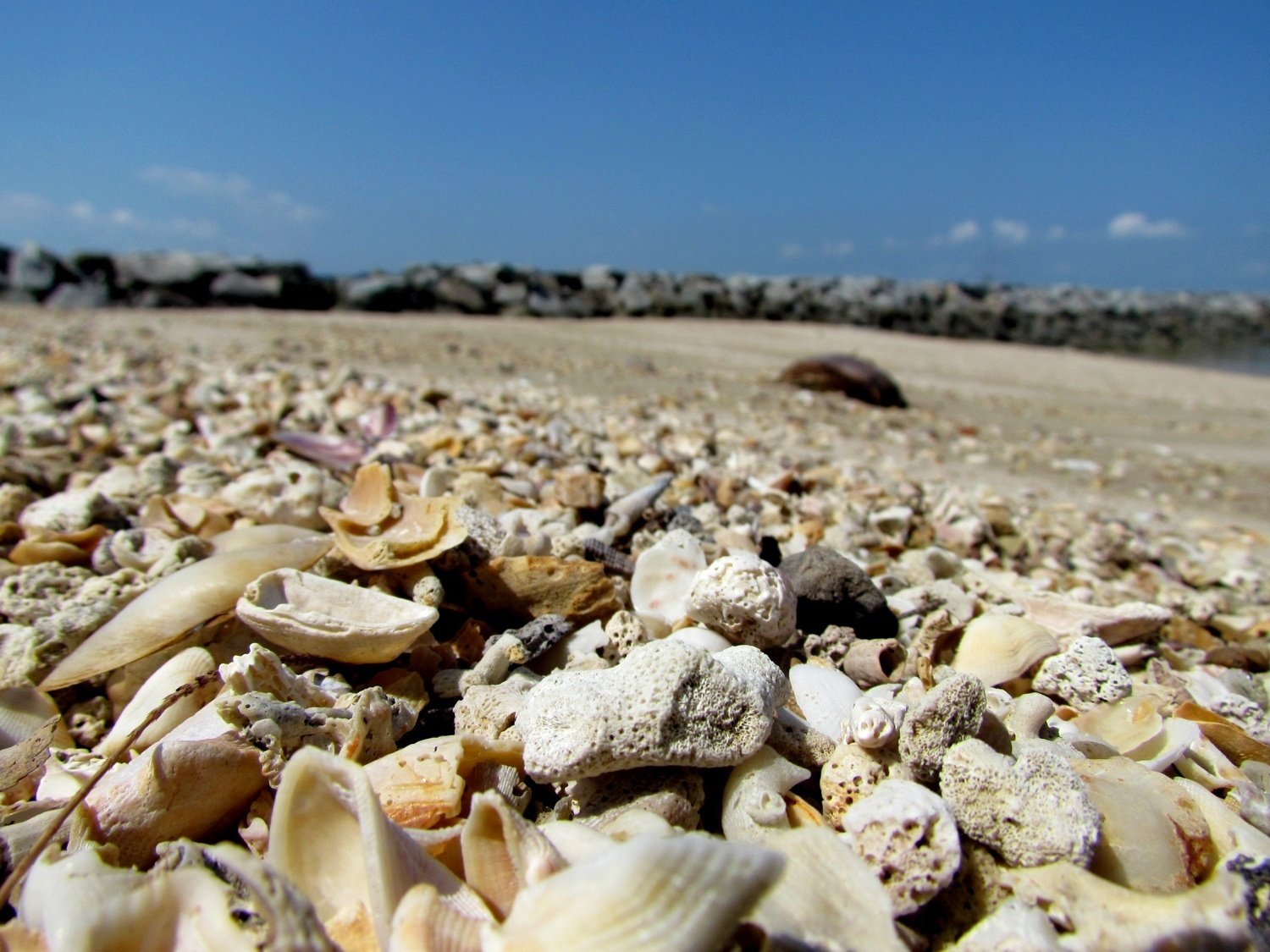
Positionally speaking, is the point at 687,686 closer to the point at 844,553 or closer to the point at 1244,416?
the point at 844,553

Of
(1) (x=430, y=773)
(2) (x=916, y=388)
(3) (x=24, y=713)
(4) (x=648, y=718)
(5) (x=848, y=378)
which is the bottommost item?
(2) (x=916, y=388)

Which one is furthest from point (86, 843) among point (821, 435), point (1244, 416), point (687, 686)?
point (1244, 416)

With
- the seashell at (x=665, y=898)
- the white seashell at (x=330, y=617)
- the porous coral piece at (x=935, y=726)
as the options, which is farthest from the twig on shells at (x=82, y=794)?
the porous coral piece at (x=935, y=726)

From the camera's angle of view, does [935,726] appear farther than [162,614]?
No

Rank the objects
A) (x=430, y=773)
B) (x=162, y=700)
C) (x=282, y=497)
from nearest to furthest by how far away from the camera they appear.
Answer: (x=430, y=773) < (x=162, y=700) < (x=282, y=497)

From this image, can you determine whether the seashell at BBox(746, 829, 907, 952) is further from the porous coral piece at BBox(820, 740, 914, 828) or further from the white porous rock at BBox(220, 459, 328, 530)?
the white porous rock at BBox(220, 459, 328, 530)

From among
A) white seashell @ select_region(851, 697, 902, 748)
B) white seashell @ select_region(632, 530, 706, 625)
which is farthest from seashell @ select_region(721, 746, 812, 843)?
white seashell @ select_region(632, 530, 706, 625)

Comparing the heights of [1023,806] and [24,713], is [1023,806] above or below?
above

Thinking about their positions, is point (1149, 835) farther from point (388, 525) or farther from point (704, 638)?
→ point (388, 525)

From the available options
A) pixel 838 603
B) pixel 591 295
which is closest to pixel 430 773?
pixel 838 603
